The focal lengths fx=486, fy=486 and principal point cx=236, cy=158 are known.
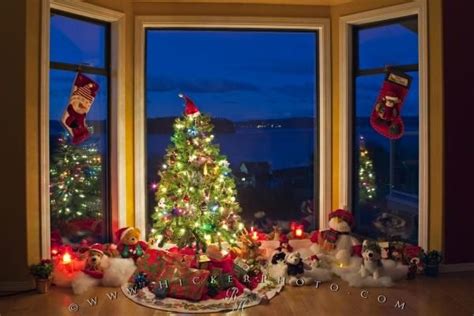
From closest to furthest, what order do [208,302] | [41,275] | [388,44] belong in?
[208,302], [41,275], [388,44]

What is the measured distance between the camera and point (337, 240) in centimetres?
452

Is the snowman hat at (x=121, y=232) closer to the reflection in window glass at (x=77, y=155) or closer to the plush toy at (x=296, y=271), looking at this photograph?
the reflection in window glass at (x=77, y=155)

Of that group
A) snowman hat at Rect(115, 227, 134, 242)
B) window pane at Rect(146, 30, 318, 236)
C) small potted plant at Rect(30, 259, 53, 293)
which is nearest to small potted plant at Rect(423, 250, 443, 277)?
window pane at Rect(146, 30, 318, 236)

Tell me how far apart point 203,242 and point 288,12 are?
2496mm

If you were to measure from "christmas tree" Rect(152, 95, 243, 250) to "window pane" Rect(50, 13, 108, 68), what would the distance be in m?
1.19

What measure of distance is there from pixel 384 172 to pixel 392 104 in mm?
697

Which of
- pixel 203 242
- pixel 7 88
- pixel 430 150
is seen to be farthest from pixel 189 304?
pixel 430 150

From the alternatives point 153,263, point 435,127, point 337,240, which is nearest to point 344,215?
point 337,240

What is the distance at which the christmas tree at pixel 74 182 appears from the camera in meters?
4.40

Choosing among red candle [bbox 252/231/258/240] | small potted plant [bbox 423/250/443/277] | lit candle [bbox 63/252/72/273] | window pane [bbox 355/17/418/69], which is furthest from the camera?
red candle [bbox 252/231/258/240]

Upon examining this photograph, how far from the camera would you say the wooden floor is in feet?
10.9

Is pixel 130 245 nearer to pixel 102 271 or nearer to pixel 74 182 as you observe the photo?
pixel 102 271

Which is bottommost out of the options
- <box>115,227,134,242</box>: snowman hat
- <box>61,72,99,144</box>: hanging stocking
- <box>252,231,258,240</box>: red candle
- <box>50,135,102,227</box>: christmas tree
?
<box>252,231,258,240</box>: red candle

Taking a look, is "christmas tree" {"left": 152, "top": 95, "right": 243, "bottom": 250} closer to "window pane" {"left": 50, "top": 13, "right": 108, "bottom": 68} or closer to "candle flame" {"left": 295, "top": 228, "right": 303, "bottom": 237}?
"candle flame" {"left": 295, "top": 228, "right": 303, "bottom": 237}
